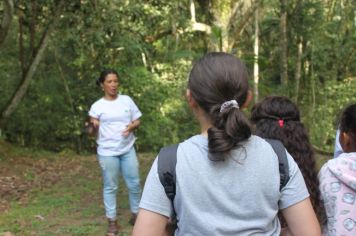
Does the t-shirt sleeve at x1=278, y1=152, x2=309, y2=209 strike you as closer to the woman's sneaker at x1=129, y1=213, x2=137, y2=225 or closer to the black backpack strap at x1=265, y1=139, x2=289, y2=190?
the black backpack strap at x1=265, y1=139, x2=289, y2=190

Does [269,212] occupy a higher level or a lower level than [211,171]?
lower

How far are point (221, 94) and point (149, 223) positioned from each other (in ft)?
1.71

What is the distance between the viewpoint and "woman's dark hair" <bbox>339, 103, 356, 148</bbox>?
2631 millimetres

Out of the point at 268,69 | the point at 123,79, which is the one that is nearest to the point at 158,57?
the point at 123,79

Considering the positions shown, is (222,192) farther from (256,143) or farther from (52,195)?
(52,195)

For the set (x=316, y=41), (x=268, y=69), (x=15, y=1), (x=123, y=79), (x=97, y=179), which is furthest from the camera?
(x=268, y=69)

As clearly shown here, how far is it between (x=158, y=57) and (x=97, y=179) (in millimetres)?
5977

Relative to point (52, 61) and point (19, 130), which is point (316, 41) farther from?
point (19, 130)

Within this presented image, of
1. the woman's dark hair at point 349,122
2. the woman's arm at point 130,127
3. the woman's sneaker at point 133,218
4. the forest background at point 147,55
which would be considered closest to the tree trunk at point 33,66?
the forest background at point 147,55

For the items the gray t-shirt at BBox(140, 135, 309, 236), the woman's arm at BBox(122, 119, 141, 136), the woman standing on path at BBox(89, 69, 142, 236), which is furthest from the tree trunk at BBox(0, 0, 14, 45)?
the gray t-shirt at BBox(140, 135, 309, 236)

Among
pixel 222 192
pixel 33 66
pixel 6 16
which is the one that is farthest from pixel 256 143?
pixel 33 66

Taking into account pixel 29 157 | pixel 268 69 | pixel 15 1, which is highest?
pixel 15 1

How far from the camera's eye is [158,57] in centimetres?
1449

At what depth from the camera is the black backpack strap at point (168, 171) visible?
1.85 metres
